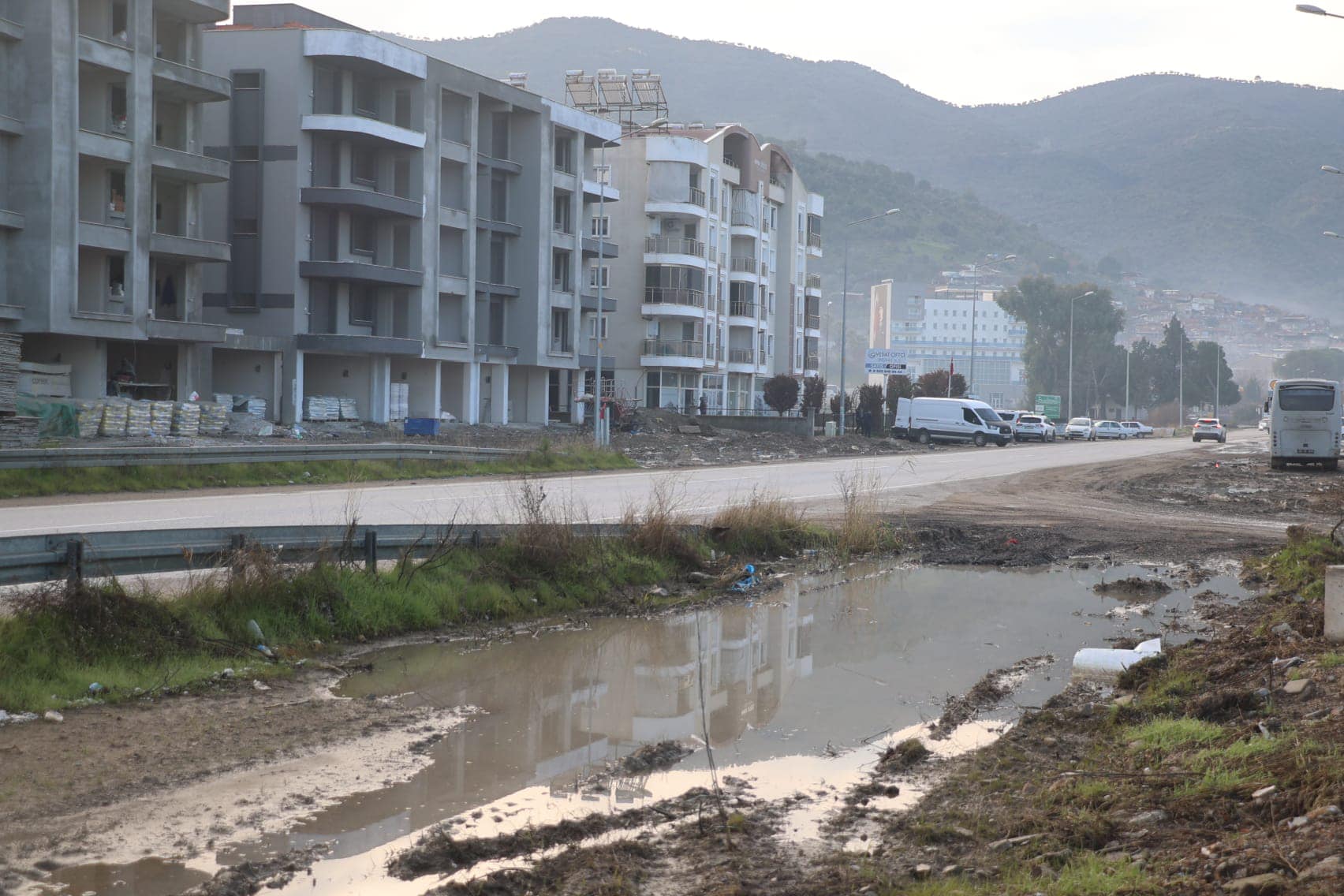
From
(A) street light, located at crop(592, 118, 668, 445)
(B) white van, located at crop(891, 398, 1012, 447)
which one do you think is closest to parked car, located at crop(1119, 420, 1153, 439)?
(B) white van, located at crop(891, 398, 1012, 447)

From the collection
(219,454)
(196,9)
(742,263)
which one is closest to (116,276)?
(196,9)

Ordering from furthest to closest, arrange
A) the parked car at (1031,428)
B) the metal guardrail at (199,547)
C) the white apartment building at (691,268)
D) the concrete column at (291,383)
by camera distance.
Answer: the parked car at (1031,428) → the white apartment building at (691,268) → the concrete column at (291,383) → the metal guardrail at (199,547)

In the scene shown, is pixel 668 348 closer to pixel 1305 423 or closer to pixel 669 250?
pixel 669 250

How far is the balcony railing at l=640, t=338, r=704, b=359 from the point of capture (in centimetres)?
8112

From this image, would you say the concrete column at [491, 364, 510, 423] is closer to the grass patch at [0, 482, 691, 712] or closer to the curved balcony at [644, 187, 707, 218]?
the curved balcony at [644, 187, 707, 218]

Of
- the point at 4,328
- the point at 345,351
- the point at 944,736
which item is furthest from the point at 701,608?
the point at 345,351

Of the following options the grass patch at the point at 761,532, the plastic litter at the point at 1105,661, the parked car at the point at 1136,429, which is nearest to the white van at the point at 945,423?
the parked car at the point at 1136,429

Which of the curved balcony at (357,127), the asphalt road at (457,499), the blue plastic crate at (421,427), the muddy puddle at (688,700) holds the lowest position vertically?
the muddy puddle at (688,700)

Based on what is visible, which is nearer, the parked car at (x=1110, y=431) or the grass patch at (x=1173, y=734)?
the grass patch at (x=1173, y=734)

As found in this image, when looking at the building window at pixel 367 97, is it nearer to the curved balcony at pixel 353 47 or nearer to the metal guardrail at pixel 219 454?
the curved balcony at pixel 353 47

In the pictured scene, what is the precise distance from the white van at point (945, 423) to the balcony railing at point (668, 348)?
16529mm

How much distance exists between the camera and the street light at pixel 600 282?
44344mm

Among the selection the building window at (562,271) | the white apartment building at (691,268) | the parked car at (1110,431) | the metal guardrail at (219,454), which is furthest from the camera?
the parked car at (1110,431)

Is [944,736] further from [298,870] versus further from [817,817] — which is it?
[298,870]
